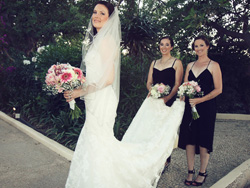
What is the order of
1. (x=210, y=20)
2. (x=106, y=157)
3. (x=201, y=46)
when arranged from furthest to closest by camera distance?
(x=210, y=20), (x=201, y=46), (x=106, y=157)

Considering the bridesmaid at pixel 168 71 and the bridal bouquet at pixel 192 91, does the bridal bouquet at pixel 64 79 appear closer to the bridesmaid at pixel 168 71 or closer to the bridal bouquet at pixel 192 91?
the bridal bouquet at pixel 192 91

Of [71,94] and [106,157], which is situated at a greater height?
[71,94]

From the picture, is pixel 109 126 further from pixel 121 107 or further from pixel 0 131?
pixel 0 131

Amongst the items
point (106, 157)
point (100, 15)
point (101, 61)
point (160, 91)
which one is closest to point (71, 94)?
point (101, 61)

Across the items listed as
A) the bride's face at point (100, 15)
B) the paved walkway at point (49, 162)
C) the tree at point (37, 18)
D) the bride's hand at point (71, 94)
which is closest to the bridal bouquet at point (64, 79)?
the bride's hand at point (71, 94)

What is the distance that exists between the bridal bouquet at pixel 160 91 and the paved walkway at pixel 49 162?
1374 mm

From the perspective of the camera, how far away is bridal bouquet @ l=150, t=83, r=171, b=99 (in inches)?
142

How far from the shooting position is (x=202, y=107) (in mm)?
3381

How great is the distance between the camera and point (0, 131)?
6.24 meters

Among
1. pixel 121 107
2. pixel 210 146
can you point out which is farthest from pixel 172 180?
pixel 121 107

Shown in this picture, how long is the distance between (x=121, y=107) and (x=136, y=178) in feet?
11.7

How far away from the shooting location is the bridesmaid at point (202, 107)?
130 inches

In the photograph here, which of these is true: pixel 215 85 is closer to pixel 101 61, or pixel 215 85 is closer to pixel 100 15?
pixel 101 61

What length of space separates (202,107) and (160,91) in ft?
2.24
